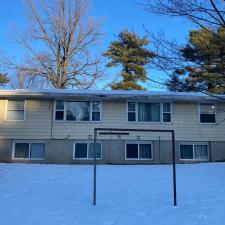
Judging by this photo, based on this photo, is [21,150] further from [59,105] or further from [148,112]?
[148,112]

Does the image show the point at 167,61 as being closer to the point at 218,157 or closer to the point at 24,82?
the point at 218,157

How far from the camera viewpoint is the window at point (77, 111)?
18.7m

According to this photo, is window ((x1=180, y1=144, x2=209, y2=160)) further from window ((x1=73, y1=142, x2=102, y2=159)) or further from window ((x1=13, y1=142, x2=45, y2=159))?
window ((x1=13, y1=142, x2=45, y2=159))

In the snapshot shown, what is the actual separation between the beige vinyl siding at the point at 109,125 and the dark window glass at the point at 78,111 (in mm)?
310

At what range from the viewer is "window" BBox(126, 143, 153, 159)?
18.7 m

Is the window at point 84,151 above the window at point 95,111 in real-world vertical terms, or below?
below

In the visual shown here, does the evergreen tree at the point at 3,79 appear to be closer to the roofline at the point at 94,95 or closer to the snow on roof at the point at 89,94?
the roofline at the point at 94,95

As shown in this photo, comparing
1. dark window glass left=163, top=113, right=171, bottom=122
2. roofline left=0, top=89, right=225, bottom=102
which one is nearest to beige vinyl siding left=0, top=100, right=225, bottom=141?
dark window glass left=163, top=113, right=171, bottom=122

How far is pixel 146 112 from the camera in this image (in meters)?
19.1
